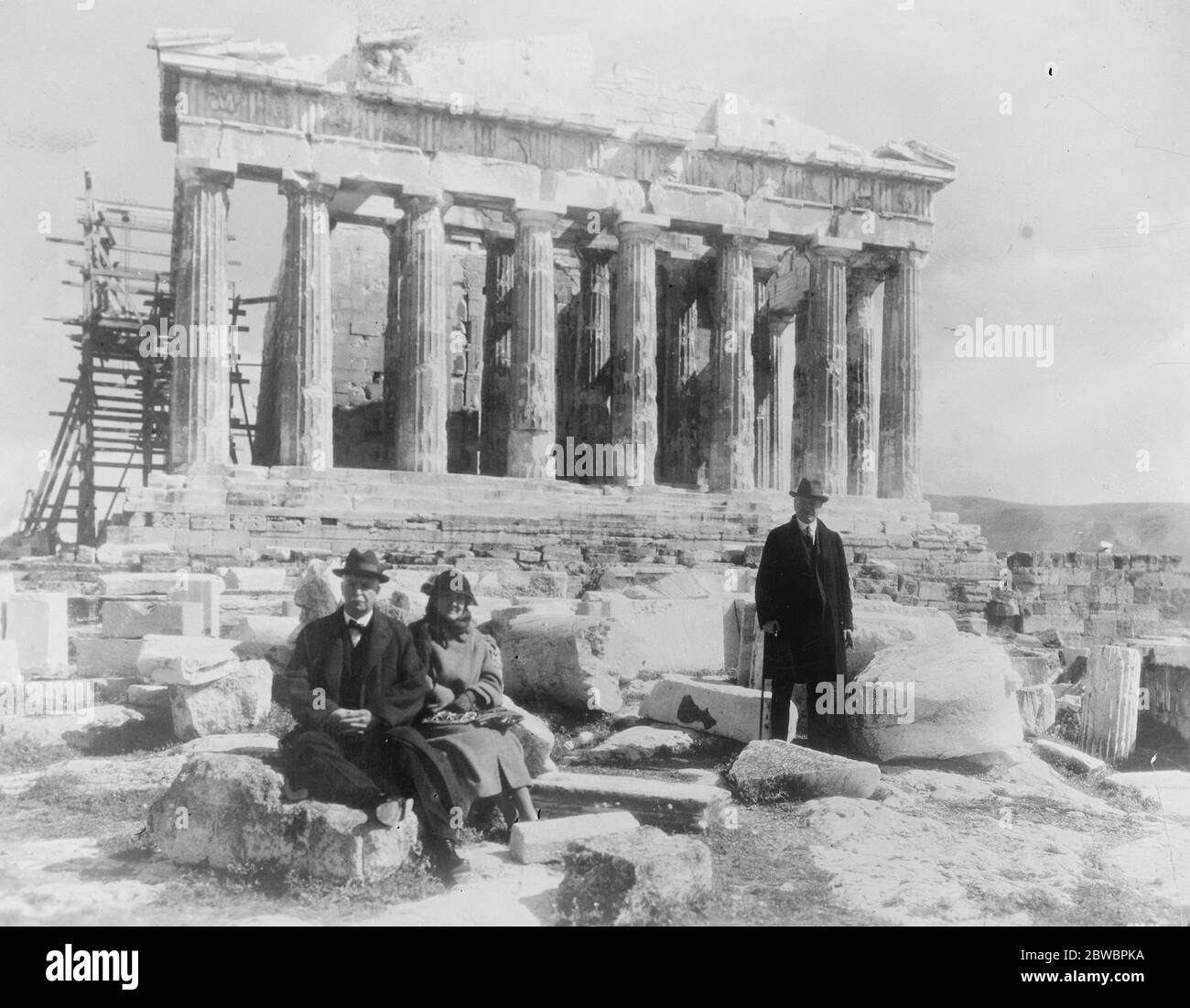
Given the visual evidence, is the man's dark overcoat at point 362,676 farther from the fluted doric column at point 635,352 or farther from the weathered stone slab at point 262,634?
the fluted doric column at point 635,352

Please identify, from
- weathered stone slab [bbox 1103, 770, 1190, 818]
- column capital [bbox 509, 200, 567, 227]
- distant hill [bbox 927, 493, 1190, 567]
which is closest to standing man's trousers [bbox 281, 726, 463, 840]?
A: weathered stone slab [bbox 1103, 770, 1190, 818]

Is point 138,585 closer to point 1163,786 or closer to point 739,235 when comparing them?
point 1163,786

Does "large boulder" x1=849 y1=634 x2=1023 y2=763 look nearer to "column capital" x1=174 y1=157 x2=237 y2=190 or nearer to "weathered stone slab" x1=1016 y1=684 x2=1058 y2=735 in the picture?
"weathered stone slab" x1=1016 y1=684 x2=1058 y2=735

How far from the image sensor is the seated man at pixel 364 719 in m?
5.91

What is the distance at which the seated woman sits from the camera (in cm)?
627

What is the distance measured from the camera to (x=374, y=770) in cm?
601

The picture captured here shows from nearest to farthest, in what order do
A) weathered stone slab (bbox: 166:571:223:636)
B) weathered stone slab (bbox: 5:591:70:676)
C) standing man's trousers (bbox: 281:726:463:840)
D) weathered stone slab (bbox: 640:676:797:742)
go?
standing man's trousers (bbox: 281:726:463:840) < weathered stone slab (bbox: 640:676:797:742) < weathered stone slab (bbox: 5:591:70:676) < weathered stone slab (bbox: 166:571:223:636)

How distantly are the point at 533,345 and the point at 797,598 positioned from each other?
1407cm

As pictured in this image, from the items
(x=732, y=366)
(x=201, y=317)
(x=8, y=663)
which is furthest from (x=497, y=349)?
(x=8, y=663)

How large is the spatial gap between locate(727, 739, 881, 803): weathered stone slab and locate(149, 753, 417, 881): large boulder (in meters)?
2.76

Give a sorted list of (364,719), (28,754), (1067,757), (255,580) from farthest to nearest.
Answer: (255,580) < (1067,757) < (28,754) < (364,719)

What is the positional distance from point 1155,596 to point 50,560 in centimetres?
1872

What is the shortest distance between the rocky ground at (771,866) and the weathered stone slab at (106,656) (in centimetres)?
178

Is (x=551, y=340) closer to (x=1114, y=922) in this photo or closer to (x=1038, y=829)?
(x=1038, y=829)
